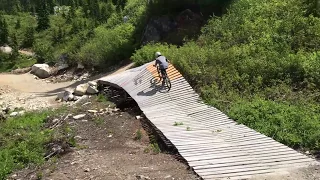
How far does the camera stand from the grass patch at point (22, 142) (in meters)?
11.4

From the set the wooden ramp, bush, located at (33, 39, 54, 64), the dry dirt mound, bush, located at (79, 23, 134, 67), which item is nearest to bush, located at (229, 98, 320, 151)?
the wooden ramp

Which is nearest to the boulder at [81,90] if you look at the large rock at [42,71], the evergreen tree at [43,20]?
the large rock at [42,71]

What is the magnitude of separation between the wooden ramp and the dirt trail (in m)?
8.10

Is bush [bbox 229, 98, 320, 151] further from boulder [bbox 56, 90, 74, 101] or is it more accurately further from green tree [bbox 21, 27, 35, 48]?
green tree [bbox 21, 27, 35, 48]

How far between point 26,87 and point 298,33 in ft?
58.6

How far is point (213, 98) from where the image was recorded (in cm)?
1360

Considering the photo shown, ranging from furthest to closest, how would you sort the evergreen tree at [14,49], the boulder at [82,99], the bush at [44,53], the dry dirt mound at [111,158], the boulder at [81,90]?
the evergreen tree at [14,49] → the bush at [44,53] → the boulder at [81,90] → the boulder at [82,99] → the dry dirt mound at [111,158]

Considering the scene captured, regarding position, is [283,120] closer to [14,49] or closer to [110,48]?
[110,48]

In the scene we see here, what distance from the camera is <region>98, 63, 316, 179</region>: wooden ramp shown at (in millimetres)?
9125

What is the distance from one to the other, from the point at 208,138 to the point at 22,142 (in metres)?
5.68

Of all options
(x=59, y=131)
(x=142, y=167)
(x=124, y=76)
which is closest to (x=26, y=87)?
(x=124, y=76)

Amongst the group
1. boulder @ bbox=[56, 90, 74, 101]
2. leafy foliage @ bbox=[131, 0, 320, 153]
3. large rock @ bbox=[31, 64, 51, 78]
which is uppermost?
→ leafy foliage @ bbox=[131, 0, 320, 153]

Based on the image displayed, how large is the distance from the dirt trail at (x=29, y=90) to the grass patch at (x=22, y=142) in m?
4.93

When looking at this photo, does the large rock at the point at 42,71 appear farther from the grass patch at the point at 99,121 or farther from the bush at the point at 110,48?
the grass patch at the point at 99,121
